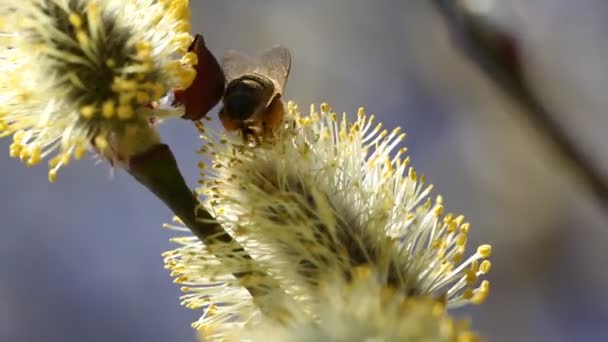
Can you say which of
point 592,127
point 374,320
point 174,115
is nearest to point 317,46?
point 592,127

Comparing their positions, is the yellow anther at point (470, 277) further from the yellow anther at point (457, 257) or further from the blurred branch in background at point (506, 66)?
the blurred branch in background at point (506, 66)

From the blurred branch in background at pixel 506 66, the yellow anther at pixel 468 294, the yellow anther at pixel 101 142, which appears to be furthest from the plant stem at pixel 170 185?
the blurred branch in background at pixel 506 66

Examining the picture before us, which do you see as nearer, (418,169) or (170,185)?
(170,185)

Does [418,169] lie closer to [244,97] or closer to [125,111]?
[244,97]

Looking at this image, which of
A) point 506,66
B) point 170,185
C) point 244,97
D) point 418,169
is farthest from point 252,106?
point 418,169

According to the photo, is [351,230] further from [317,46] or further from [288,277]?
[317,46]

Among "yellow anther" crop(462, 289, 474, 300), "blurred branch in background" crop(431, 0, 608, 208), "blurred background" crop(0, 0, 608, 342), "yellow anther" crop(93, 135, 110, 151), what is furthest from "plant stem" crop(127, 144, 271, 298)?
"blurred background" crop(0, 0, 608, 342)

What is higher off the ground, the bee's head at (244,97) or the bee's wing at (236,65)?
the bee's wing at (236,65)
